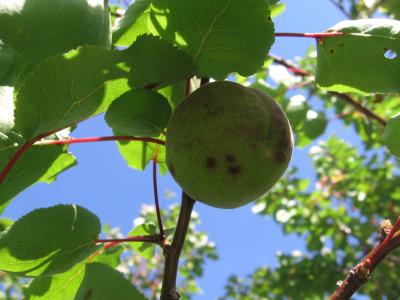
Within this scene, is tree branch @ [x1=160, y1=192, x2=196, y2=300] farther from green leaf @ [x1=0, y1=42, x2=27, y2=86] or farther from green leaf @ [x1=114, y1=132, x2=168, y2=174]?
green leaf @ [x1=0, y1=42, x2=27, y2=86]

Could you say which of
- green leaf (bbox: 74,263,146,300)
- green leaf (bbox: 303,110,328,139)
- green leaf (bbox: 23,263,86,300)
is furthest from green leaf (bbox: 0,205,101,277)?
green leaf (bbox: 303,110,328,139)

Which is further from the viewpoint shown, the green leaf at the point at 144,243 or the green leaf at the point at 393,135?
the green leaf at the point at 144,243

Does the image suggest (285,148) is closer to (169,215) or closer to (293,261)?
(293,261)

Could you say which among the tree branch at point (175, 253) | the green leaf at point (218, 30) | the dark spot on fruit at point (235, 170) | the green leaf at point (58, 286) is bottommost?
the green leaf at point (58, 286)

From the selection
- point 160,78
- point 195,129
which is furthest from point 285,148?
point 160,78

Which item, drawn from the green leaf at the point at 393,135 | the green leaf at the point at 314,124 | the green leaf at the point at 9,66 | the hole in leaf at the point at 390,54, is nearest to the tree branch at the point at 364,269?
the green leaf at the point at 393,135

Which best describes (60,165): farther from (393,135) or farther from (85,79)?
(393,135)

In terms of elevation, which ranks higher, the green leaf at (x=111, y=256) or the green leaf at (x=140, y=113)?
the green leaf at (x=140, y=113)

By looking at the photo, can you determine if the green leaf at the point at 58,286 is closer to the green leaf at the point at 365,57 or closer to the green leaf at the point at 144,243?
the green leaf at the point at 144,243
